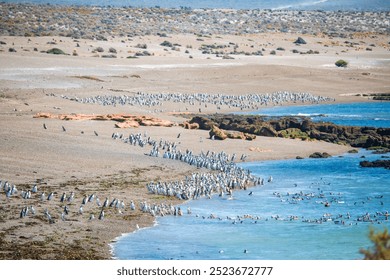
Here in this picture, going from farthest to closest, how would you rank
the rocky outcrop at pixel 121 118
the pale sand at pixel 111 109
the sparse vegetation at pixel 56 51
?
the sparse vegetation at pixel 56 51
the rocky outcrop at pixel 121 118
the pale sand at pixel 111 109

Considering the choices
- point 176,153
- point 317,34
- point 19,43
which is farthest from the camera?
point 19,43

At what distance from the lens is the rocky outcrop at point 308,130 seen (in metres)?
33.5

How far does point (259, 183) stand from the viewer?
25.0 meters

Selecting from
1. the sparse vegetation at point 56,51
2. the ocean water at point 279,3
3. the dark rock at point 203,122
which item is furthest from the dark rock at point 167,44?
the dark rock at point 203,122

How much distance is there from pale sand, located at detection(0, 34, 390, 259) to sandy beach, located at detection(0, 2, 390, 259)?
0.05m

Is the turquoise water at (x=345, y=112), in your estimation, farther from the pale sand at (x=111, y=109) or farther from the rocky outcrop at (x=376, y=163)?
the rocky outcrop at (x=376, y=163)

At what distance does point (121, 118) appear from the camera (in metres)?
35.6

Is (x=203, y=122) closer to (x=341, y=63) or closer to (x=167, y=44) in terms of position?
(x=341, y=63)

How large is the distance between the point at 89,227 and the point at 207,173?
312 inches

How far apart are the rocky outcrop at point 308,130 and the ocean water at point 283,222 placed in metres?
5.75

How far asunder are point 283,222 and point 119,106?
902 inches

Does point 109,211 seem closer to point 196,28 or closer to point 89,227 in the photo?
point 89,227
